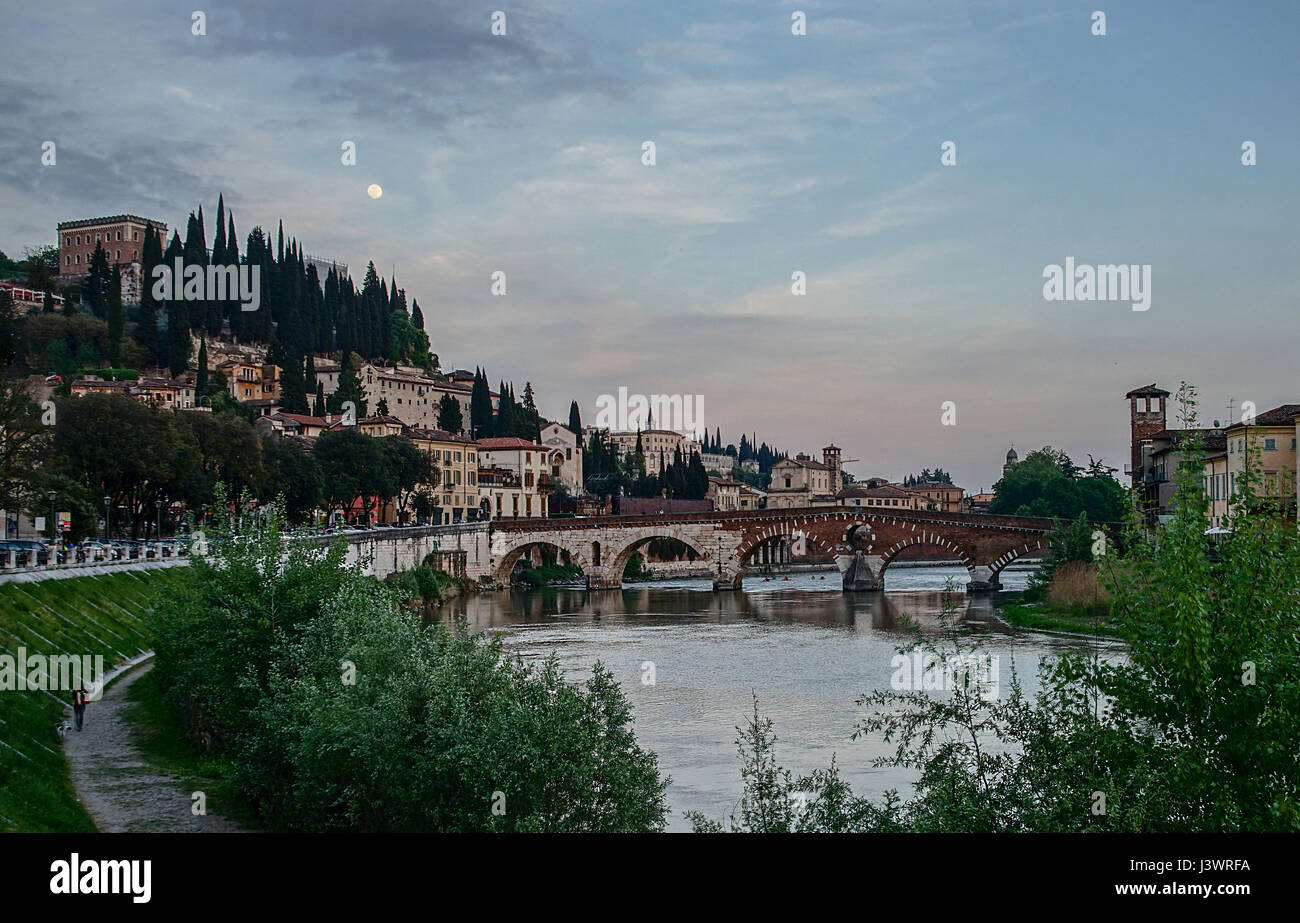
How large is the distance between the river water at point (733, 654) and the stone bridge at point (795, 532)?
5.55 feet

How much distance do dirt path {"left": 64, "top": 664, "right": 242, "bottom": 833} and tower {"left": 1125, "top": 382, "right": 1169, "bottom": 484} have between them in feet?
141

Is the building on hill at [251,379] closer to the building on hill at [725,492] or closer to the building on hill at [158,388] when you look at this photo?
the building on hill at [158,388]

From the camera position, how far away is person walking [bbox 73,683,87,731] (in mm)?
18123

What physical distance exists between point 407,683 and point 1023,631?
83.0ft

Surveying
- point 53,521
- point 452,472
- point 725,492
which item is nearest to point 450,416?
point 452,472

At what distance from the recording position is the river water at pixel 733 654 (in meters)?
17.8

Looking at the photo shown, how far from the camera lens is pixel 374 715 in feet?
40.9

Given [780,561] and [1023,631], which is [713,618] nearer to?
[1023,631]

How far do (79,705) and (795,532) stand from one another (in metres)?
43.9

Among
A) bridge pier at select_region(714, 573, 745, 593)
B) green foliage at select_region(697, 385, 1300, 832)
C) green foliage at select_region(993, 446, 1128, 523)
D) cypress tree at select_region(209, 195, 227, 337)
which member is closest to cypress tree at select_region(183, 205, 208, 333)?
cypress tree at select_region(209, 195, 227, 337)

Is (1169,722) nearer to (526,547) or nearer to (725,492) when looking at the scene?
(526,547)

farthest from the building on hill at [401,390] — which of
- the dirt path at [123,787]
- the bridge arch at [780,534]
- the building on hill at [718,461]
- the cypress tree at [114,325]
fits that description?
the building on hill at [718,461]

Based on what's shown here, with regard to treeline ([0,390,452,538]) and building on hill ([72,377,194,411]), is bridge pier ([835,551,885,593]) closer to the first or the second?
treeline ([0,390,452,538])

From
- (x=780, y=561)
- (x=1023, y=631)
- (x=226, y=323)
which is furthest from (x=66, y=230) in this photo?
(x=1023, y=631)
